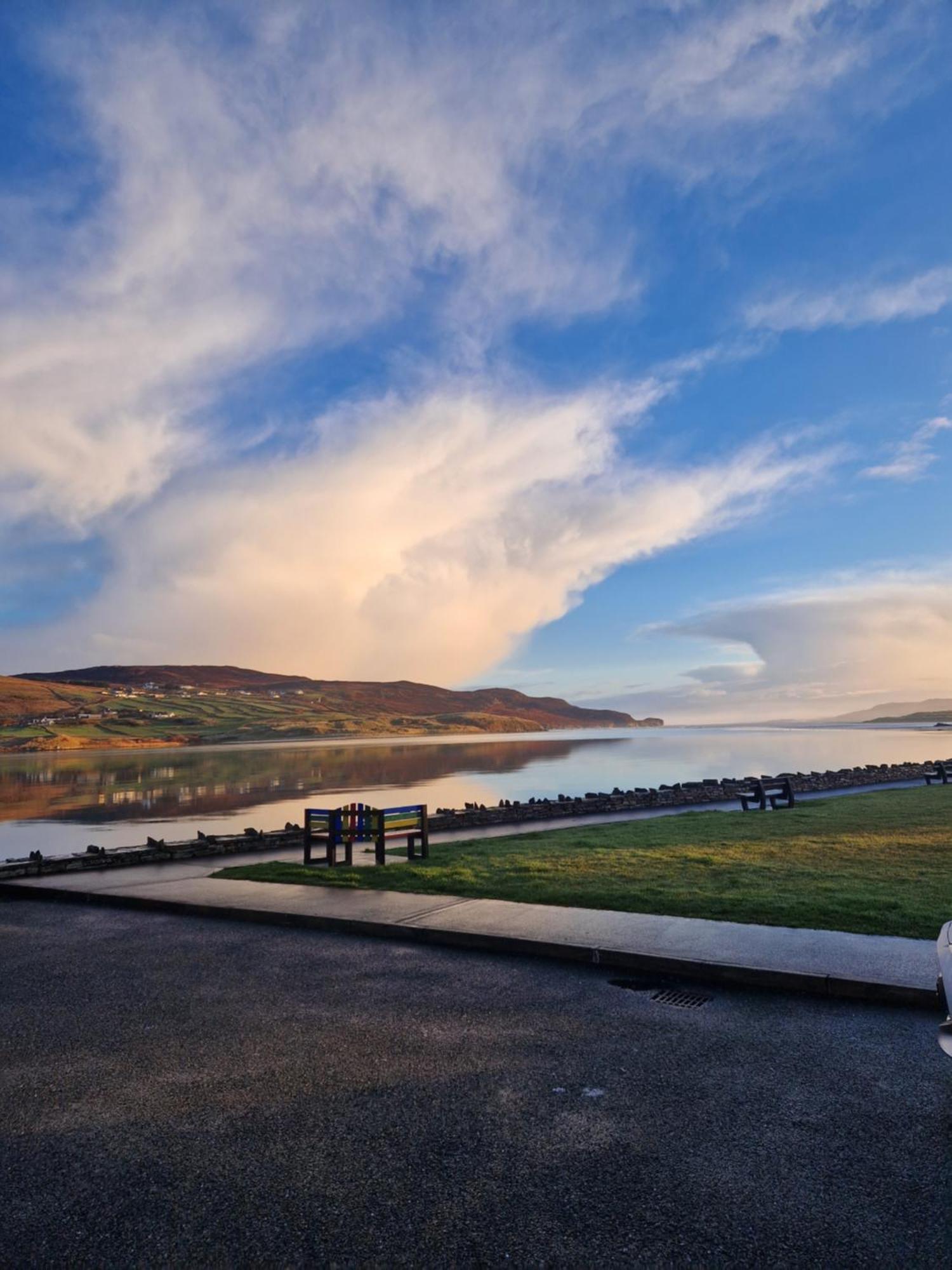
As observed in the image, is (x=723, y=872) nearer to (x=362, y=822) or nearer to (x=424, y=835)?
(x=424, y=835)

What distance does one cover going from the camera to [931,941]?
727 centimetres

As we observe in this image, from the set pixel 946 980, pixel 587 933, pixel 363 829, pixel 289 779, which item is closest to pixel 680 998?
pixel 587 933

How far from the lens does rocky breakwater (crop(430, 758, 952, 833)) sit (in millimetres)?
21281

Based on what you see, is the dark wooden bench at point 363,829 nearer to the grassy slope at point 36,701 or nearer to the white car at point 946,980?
the white car at point 946,980

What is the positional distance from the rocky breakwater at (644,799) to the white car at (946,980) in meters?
15.7

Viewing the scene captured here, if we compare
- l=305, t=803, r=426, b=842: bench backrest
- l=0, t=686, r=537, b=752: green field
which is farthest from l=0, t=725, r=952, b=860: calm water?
l=0, t=686, r=537, b=752: green field

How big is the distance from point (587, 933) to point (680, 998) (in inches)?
61.4

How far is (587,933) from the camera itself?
7.75 meters

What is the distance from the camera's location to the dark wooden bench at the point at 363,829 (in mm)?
13156

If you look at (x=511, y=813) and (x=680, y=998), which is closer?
(x=680, y=998)

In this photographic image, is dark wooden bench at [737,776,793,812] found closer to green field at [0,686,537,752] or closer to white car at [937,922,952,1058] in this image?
white car at [937,922,952,1058]

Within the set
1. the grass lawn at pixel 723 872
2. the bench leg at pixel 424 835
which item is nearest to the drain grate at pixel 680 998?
the grass lawn at pixel 723 872

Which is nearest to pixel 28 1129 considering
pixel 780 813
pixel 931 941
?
pixel 931 941

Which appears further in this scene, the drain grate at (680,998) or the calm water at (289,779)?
the calm water at (289,779)
